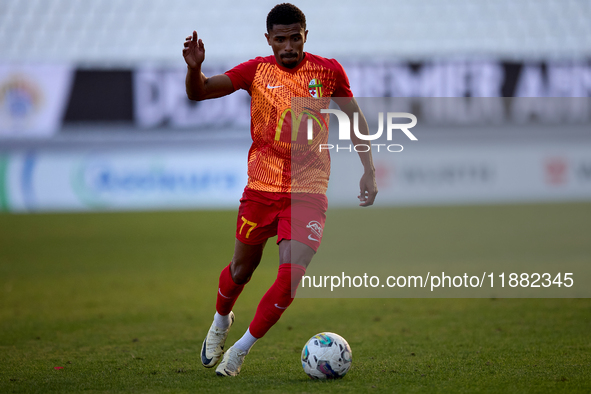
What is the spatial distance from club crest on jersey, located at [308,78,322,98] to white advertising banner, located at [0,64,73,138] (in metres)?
13.0

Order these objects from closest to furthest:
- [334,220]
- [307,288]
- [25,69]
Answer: [307,288] < [334,220] < [25,69]

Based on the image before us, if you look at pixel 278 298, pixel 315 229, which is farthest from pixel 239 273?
pixel 315 229

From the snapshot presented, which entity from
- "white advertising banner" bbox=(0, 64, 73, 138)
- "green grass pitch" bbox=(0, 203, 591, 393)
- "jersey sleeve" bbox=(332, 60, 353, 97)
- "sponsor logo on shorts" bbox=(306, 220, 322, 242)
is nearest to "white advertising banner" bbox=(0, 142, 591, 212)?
"white advertising banner" bbox=(0, 64, 73, 138)

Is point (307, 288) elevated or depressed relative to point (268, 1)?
depressed

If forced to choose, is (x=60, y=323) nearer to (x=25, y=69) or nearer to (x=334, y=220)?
(x=334, y=220)

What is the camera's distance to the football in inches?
144

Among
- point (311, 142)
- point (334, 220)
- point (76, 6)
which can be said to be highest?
point (76, 6)

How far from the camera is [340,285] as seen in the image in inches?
314

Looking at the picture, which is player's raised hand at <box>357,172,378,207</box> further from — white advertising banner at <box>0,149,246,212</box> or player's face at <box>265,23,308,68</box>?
white advertising banner at <box>0,149,246,212</box>

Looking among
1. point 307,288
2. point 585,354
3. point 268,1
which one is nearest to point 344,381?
point 585,354

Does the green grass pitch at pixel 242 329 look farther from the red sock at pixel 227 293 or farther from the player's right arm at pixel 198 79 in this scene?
the player's right arm at pixel 198 79

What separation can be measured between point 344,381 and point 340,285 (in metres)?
4.35

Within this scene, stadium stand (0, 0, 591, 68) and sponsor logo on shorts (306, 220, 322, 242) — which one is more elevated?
stadium stand (0, 0, 591, 68)

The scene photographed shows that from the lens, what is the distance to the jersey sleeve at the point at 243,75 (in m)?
3.95
